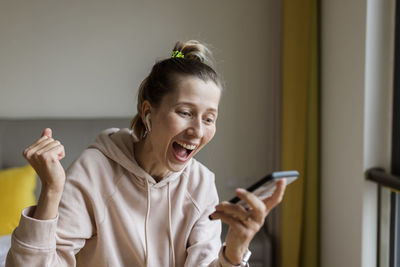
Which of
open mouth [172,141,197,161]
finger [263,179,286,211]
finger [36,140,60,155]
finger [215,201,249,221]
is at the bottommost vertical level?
finger [215,201,249,221]

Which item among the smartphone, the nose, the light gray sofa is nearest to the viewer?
the smartphone

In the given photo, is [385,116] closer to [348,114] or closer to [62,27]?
[348,114]

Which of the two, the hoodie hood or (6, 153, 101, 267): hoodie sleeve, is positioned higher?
the hoodie hood

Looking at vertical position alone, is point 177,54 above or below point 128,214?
above

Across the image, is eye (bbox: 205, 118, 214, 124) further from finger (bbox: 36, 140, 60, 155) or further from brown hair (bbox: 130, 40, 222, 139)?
finger (bbox: 36, 140, 60, 155)

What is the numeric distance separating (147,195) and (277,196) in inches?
20.3

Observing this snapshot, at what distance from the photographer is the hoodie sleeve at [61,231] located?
105 centimetres

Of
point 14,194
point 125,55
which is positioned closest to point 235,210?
point 14,194

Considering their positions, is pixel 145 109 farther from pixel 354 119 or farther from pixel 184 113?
pixel 354 119

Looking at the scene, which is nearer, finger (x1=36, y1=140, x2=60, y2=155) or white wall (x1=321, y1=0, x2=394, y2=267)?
finger (x1=36, y1=140, x2=60, y2=155)

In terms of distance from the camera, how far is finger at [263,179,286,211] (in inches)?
36.9

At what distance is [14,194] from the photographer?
90.3 inches

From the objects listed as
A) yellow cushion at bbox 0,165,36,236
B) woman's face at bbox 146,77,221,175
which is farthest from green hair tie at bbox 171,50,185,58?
yellow cushion at bbox 0,165,36,236

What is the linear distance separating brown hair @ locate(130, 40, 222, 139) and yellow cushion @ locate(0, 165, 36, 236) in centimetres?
119
